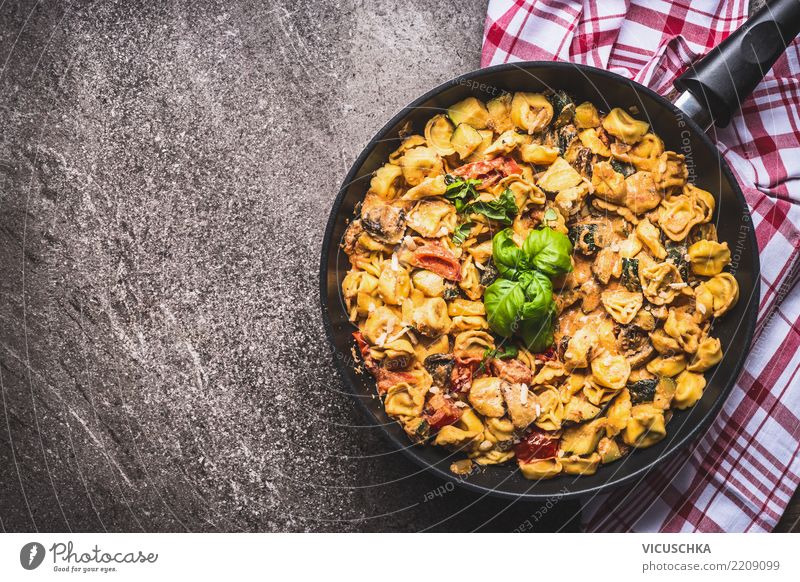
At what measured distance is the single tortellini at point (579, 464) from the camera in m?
2.16

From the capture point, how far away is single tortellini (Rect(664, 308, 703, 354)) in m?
2.14

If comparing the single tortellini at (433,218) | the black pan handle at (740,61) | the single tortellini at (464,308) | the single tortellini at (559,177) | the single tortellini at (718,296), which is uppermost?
the black pan handle at (740,61)

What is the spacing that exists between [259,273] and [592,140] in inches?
53.2

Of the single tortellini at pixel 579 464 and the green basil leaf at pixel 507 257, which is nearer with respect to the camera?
the green basil leaf at pixel 507 257

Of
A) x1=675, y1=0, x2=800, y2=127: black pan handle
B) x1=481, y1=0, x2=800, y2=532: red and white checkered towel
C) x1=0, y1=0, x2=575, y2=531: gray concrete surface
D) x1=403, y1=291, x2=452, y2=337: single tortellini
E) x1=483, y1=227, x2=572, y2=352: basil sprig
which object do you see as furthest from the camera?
x1=0, y1=0, x2=575, y2=531: gray concrete surface

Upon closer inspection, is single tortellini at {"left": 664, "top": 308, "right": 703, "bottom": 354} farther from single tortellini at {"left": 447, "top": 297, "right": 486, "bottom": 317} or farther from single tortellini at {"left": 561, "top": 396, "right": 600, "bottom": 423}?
single tortellini at {"left": 447, "top": 297, "right": 486, "bottom": 317}

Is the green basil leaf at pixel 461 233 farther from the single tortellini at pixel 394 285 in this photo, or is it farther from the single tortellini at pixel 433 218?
the single tortellini at pixel 394 285

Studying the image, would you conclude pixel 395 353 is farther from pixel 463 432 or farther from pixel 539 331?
pixel 539 331

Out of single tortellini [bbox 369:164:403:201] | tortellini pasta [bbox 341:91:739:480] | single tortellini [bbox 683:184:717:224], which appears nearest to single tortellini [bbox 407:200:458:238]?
tortellini pasta [bbox 341:91:739:480]

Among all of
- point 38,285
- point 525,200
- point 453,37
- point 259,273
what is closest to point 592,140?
point 525,200

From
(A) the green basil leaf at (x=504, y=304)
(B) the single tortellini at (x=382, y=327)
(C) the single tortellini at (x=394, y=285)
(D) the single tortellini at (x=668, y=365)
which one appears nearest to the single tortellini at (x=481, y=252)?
(A) the green basil leaf at (x=504, y=304)

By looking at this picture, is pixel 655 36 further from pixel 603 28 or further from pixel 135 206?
pixel 135 206

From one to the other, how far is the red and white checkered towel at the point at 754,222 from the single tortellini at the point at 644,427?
15.0 inches

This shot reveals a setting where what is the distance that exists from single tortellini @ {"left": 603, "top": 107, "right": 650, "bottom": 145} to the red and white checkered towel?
1.09ft
